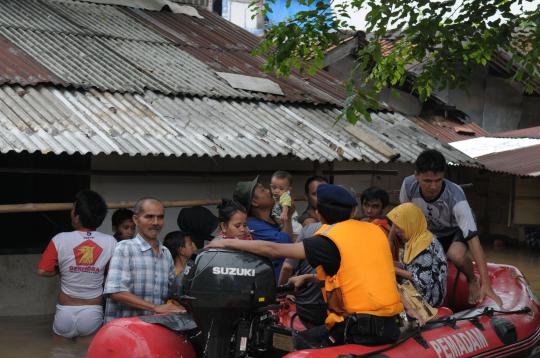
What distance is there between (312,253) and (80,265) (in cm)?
279

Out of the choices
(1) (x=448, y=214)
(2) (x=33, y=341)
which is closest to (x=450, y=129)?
(1) (x=448, y=214)

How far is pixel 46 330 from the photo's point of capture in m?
8.59

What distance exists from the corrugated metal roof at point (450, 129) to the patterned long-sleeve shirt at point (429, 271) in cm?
1252

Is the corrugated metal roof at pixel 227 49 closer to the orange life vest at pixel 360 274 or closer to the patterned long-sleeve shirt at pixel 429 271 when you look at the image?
the patterned long-sleeve shirt at pixel 429 271

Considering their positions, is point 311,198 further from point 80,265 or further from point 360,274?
point 360,274

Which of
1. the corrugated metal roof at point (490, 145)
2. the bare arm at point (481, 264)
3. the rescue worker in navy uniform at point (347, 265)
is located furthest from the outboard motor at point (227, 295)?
the corrugated metal roof at point (490, 145)

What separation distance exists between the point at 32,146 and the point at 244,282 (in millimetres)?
3361

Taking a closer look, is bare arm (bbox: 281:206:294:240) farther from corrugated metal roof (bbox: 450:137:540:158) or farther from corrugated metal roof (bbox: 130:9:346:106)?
corrugated metal roof (bbox: 450:137:540:158)

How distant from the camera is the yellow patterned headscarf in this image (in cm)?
667

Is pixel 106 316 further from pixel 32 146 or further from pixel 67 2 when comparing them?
pixel 67 2

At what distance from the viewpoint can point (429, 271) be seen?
6777mm

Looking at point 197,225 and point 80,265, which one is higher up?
point 197,225

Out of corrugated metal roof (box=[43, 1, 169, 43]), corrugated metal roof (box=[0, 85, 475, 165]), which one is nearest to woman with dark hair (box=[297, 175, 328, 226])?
corrugated metal roof (box=[0, 85, 475, 165])

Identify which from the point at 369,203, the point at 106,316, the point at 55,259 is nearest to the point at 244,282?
the point at 106,316
